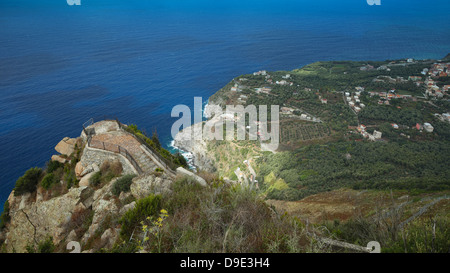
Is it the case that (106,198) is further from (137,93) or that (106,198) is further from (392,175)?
(137,93)

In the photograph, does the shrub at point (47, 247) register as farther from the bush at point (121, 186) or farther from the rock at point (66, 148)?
the rock at point (66, 148)

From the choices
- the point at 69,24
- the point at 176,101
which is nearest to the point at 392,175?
the point at 176,101

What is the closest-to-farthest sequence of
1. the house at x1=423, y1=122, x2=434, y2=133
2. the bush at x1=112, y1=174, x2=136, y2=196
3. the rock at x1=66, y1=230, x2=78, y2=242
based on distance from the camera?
the rock at x1=66, y1=230, x2=78, y2=242, the bush at x1=112, y1=174, x2=136, y2=196, the house at x1=423, y1=122, x2=434, y2=133

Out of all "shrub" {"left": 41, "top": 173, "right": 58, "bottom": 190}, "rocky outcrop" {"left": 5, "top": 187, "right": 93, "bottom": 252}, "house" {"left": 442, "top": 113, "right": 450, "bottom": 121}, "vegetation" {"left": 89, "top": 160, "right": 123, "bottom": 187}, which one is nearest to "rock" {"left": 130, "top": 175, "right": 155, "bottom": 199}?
"vegetation" {"left": 89, "top": 160, "right": 123, "bottom": 187}

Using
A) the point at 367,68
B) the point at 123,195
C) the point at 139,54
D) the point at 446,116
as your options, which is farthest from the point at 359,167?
the point at 139,54

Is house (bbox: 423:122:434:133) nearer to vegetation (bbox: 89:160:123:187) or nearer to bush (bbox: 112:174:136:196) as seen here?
vegetation (bbox: 89:160:123:187)

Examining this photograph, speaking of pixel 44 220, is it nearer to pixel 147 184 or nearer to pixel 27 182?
pixel 27 182
